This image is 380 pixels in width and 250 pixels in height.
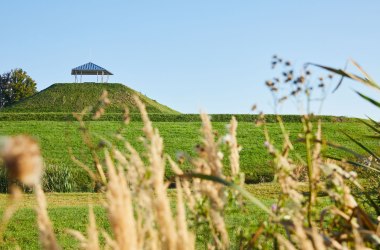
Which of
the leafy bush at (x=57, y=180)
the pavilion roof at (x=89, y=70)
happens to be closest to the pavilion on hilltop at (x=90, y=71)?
the pavilion roof at (x=89, y=70)

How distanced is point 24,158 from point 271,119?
3325 centimetres

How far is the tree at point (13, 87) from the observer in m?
56.9

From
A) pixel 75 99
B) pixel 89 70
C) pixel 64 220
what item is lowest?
pixel 64 220

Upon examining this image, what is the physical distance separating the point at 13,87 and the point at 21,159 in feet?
195

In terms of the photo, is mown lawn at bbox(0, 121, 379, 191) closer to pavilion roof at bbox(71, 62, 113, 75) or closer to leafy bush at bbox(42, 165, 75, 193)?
leafy bush at bbox(42, 165, 75, 193)

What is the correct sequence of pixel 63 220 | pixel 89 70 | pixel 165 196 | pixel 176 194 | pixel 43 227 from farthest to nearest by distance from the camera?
pixel 89 70 → pixel 63 220 → pixel 176 194 → pixel 165 196 → pixel 43 227

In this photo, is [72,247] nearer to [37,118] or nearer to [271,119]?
[271,119]

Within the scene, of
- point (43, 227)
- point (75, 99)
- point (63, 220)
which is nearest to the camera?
point (43, 227)

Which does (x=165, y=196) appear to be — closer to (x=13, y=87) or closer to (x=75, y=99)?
(x=75, y=99)

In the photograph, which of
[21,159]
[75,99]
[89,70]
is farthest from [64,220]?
[89,70]

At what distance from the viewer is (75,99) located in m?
44.5

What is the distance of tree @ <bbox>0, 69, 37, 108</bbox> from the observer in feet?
187

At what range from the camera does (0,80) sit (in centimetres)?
5644

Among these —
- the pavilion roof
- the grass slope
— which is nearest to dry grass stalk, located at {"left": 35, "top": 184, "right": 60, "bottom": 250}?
the grass slope
